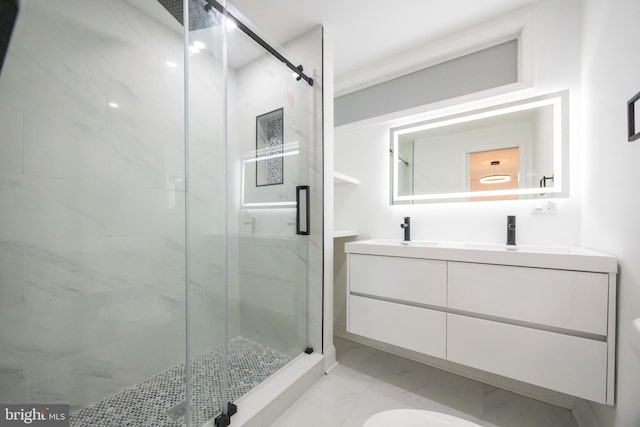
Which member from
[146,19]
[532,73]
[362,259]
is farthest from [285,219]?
[532,73]

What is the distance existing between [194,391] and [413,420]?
922 mm

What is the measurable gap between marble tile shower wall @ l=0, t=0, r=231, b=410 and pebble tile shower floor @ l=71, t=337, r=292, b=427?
7 cm

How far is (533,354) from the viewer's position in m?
1.11

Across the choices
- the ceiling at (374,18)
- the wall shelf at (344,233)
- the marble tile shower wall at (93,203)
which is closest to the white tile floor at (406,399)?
the marble tile shower wall at (93,203)

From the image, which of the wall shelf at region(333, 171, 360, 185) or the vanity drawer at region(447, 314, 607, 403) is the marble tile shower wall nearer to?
the wall shelf at region(333, 171, 360, 185)

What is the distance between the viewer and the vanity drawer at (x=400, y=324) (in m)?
1.35

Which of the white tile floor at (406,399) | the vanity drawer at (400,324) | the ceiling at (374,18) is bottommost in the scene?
the white tile floor at (406,399)

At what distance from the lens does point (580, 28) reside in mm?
1387

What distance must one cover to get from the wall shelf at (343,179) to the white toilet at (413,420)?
4.68 ft

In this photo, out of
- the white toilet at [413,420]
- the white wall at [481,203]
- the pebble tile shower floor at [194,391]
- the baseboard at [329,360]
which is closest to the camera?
the white toilet at [413,420]

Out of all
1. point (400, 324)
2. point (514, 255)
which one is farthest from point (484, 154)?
point (400, 324)

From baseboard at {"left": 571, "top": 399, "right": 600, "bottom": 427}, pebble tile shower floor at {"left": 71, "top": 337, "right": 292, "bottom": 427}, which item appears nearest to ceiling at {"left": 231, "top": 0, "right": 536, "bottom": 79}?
pebble tile shower floor at {"left": 71, "top": 337, "right": 292, "bottom": 427}

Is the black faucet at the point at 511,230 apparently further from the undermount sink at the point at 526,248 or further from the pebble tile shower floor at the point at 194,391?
the pebble tile shower floor at the point at 194,391

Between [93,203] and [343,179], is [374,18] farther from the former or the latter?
[93,203]
